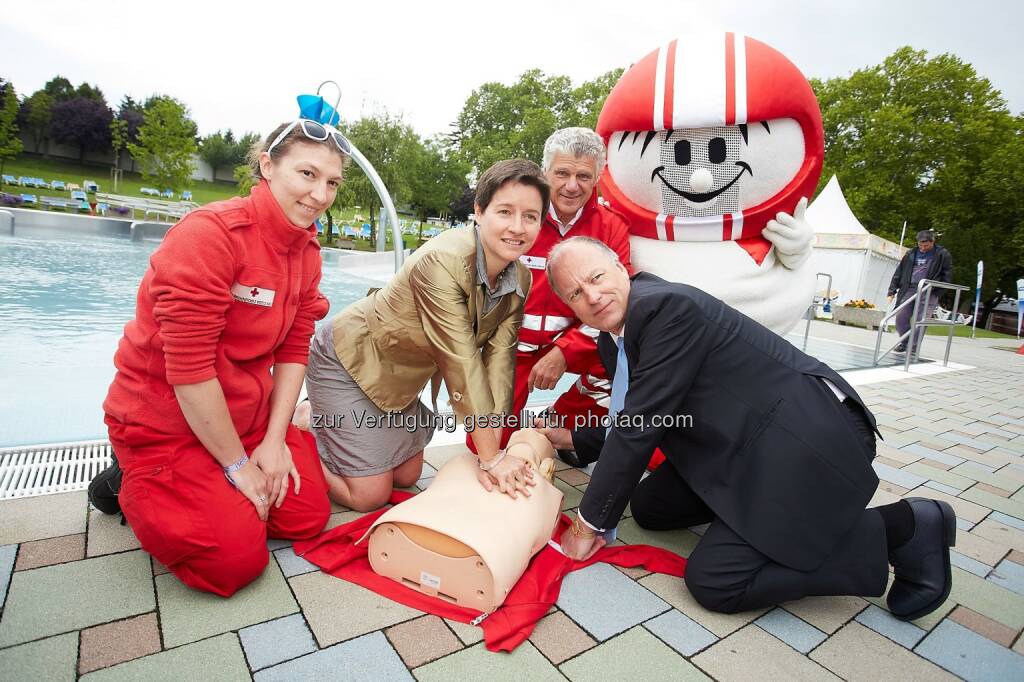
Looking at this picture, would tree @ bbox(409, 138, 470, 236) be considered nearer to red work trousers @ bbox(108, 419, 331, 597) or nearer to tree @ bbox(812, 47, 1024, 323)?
tree @ bbox(812, 47, 1024, 323)

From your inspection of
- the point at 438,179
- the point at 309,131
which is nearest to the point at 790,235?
the point at 309,131

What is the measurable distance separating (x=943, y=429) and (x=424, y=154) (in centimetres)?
2579

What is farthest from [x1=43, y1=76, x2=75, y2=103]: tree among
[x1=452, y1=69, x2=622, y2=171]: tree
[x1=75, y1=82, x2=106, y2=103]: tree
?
[x1=452, y1=69, x2=622, y2=171]: tree

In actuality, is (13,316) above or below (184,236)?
below

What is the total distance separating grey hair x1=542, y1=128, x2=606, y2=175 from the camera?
2.48 metres

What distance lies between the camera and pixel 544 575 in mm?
1968

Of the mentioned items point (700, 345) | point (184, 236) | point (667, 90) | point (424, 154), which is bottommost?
point (700, 345)

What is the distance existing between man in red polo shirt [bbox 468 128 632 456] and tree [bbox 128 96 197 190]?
2528 cm

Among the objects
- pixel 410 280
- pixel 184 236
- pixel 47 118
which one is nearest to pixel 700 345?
pixel 410 280

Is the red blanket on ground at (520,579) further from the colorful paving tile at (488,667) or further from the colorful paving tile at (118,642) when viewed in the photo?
the colorful paving tile at (118,642)

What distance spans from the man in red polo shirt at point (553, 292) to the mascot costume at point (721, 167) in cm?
18

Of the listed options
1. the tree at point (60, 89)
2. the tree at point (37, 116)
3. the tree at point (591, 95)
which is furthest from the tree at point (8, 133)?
the tree at point (591, 95)

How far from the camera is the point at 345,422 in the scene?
2418 mm

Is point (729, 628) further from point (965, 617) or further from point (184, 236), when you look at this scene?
point (184, 236)
